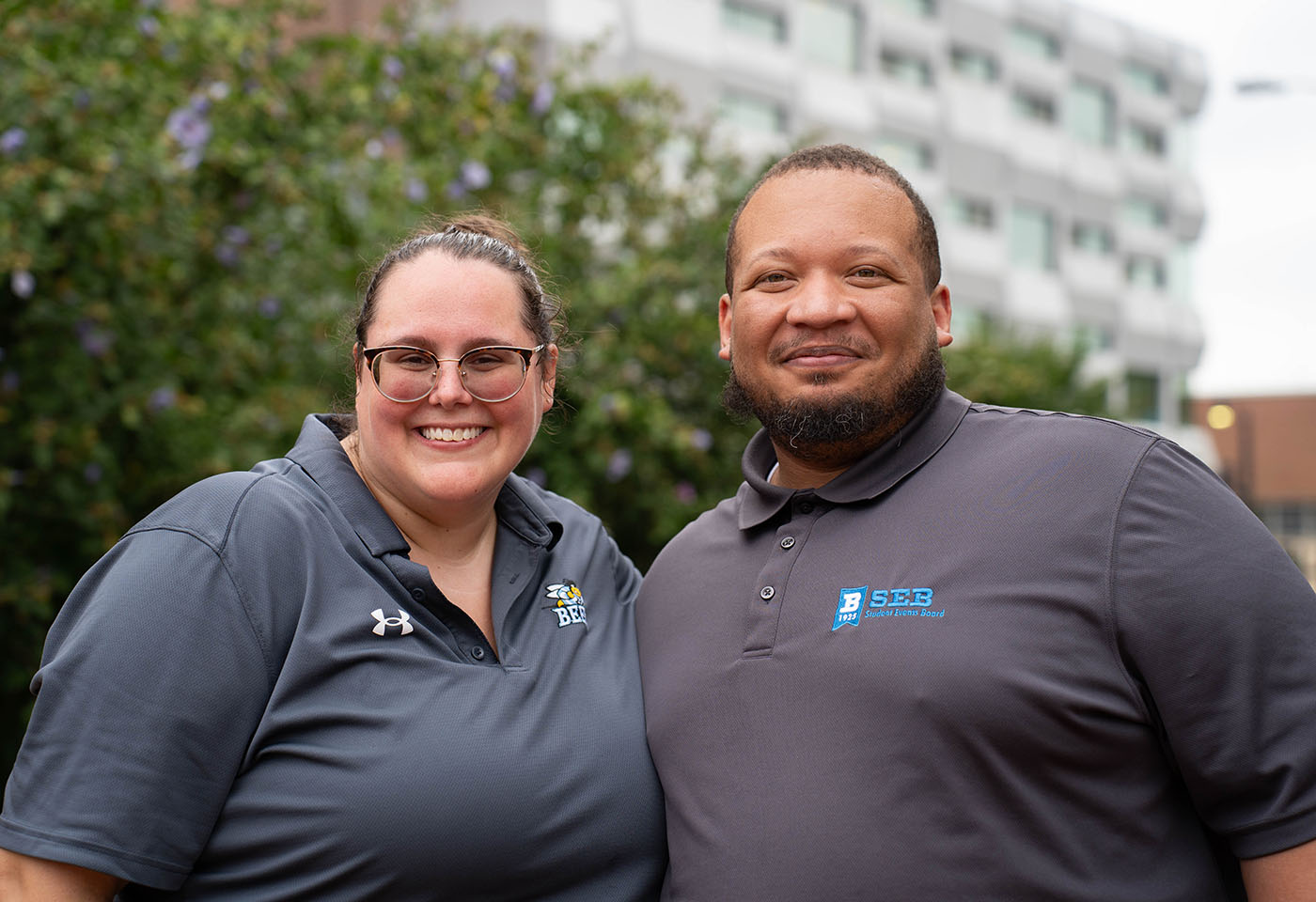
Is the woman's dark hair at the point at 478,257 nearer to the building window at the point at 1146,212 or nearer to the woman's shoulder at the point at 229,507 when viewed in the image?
the woman's shoulder at the point at 229,507

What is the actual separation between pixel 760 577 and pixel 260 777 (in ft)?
3.62

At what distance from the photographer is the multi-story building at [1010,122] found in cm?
2955

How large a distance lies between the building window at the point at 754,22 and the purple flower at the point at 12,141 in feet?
87.4

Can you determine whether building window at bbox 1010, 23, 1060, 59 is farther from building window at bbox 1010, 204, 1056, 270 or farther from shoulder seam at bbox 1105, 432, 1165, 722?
shoulder seam at bbox 1105, 432, 1165, 722

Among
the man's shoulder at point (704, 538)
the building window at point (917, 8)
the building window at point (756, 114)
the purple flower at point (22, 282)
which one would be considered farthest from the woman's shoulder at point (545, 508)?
the building window at point (917, 8)

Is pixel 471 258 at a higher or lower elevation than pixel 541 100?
lower

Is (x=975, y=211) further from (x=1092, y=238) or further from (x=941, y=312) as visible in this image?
(x=941, y=312)

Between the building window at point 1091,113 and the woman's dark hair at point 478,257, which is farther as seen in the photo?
the building window at point 1091,113

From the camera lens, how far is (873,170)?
278cm

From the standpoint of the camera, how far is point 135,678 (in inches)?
89.1

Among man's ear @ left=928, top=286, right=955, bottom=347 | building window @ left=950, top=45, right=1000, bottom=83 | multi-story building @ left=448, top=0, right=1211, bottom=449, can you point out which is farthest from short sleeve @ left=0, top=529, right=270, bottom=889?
building window @ left=950, top=45, right=1000, bottom=83

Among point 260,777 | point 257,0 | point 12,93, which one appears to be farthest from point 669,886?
point 257,0

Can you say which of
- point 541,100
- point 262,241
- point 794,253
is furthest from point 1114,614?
point 541,100

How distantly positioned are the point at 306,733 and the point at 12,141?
3.52 m
